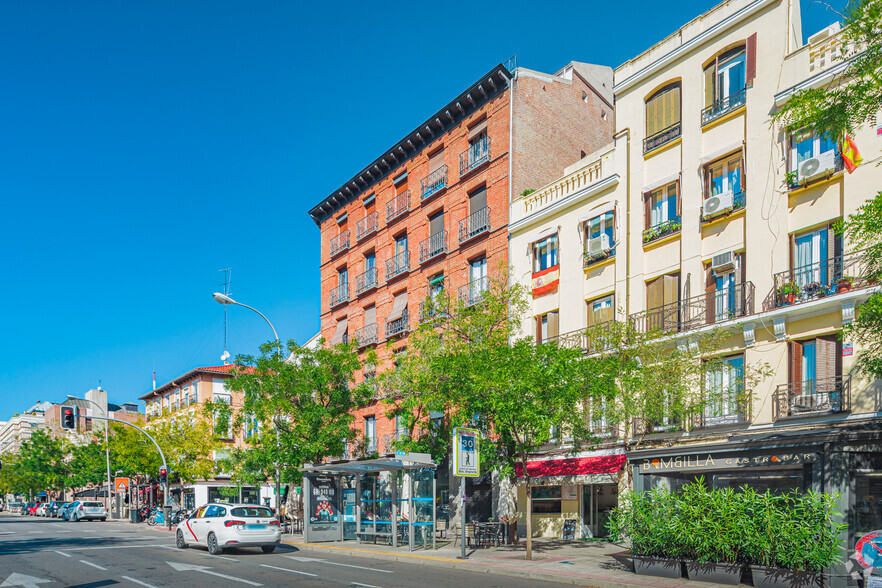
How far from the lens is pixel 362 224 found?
137 feet

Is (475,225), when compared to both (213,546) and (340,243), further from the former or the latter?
(213,546)

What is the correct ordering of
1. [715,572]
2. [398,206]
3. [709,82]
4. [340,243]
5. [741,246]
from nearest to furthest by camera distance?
[715,572] < [741,246] < [709,82] < [398,206] < [340,243]

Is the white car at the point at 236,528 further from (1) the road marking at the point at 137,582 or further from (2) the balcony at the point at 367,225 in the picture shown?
(2) the balcony at the point at 367,225

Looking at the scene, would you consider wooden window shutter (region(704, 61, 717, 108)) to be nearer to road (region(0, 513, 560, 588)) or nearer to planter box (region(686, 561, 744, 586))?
planter box (region(686, 561, 744, 586))

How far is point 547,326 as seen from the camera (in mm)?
28234

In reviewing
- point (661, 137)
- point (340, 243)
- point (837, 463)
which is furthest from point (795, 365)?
point (340, 243)

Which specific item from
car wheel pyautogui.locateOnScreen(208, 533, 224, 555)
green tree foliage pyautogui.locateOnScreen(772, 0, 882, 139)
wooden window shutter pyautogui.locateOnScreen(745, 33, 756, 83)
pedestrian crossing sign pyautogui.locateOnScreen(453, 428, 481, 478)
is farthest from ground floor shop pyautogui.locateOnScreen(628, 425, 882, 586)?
car wheel pyautogui.locateOnScreen(208, 533, 224, 555)

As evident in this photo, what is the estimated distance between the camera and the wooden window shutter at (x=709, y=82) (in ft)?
74.2

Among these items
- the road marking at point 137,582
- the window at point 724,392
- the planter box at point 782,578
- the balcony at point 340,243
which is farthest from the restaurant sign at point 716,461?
the balcony at point 340,243

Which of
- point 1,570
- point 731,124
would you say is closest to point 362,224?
point 731,124

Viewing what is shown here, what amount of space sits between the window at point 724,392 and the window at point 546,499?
7.77 meters

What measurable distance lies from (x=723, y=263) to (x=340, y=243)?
26757 millimetres

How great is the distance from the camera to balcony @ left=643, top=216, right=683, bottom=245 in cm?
2312

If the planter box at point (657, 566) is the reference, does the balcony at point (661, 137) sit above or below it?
above
